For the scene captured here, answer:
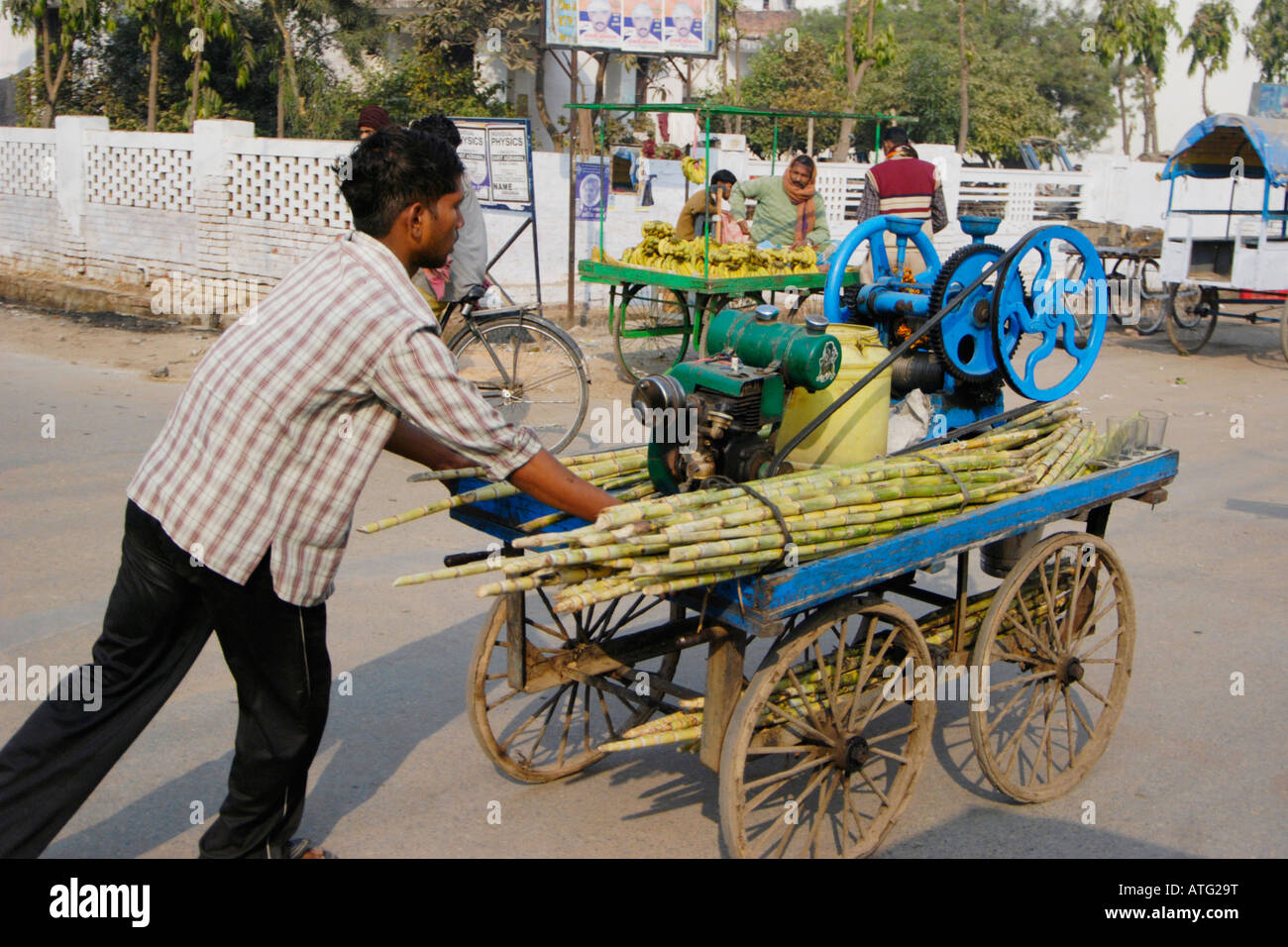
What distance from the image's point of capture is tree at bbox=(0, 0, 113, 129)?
1728cm

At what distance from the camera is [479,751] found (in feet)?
12.7

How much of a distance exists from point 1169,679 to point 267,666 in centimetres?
342

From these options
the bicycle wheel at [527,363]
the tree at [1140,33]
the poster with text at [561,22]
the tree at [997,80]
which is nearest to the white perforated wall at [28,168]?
the poster with text at [561,22]

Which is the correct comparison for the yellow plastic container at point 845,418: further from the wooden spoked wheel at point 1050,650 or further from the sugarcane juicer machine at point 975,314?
the wooden spoked wheel at point 1050,650

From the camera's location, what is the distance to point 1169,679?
179 inches

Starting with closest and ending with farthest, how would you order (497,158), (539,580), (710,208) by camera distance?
(539,580) < (497,158) < (710,208)

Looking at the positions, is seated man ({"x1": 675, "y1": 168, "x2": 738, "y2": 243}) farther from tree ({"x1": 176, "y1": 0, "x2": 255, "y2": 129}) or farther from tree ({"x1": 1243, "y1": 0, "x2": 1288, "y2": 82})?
tree ({"x1": 1243, "y1": 0, "x2": 1288, "y2": 82})

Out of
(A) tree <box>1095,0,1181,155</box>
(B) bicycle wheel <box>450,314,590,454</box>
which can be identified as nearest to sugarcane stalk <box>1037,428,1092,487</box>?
(B) bicycle wheel <box>450,314,590,454</box>

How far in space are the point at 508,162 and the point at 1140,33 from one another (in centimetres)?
3109

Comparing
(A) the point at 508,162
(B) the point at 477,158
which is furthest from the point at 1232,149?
(B) the point at 477,158

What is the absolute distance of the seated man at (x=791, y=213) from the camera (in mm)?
9781

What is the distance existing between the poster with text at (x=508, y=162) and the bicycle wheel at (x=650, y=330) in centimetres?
119

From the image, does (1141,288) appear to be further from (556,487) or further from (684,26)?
(556,487)
